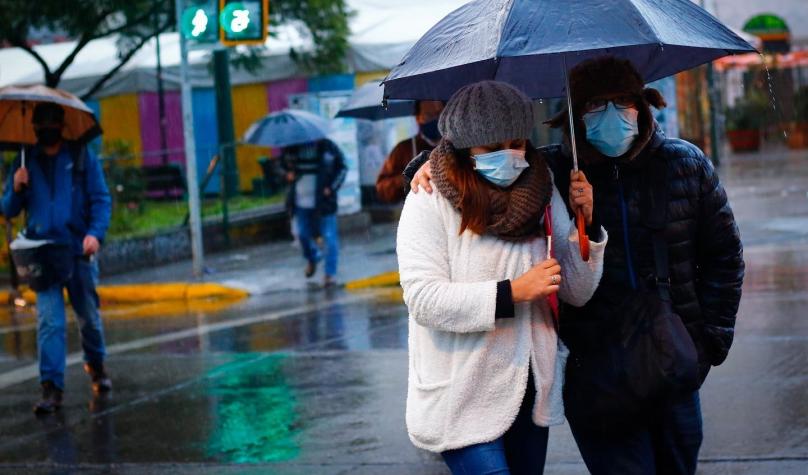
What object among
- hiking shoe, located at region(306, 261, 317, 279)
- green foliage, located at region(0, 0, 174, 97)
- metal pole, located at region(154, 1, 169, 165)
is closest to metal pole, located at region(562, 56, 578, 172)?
hiking shoe, located at region(306, 261, 317, 279)

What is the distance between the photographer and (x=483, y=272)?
3867 millimetres

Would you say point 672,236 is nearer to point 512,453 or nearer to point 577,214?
point 577,214

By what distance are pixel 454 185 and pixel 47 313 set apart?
4.90m

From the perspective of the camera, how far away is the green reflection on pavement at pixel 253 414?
22.7ft

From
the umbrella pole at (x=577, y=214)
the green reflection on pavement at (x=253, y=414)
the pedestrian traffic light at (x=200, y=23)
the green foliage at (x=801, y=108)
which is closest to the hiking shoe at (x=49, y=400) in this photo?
the green reflection on pavement at (x=253, y=414)

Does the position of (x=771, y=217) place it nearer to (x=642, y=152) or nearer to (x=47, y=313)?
(x=47, y=313)

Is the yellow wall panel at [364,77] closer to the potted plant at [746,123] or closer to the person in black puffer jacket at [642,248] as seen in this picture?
the potted plant at [746,123]

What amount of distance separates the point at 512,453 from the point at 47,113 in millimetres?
4975

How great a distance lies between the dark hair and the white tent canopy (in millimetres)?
11594

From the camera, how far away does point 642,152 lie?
414 centimetres

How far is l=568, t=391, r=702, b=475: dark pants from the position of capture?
4.10 metres

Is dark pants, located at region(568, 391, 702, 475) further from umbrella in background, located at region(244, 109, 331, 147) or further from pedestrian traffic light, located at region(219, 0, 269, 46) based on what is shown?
pedestrian traffic light, located at region(219, 0, 269, 46)

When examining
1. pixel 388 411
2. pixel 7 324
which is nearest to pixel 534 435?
pixel 388 411

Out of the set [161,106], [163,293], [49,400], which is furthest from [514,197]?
[161,106]
